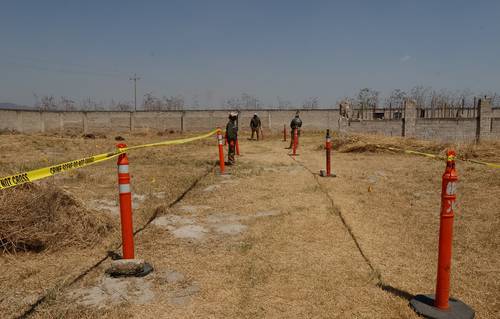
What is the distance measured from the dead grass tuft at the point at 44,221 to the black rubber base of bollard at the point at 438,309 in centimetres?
369

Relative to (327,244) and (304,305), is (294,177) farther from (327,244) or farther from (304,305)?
(304,305)

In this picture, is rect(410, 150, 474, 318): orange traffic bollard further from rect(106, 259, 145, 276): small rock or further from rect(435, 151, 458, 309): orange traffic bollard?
rect(106, 259, 145, 276): small rock

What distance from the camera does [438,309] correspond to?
3.25 m

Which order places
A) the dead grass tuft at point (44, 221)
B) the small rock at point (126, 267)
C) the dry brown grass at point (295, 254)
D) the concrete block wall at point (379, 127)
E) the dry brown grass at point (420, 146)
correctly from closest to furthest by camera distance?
the dry brown grass at point (295, 254), the small rock at point (126, 267), the dead grass tuft at point (44, 221), the dry brown grass at point (420, 146), the concrete block wall at point (379, 127)

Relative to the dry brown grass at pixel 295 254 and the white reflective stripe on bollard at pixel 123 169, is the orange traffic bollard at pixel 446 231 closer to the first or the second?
the dry brown grass at pixel 295 254

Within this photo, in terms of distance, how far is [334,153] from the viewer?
53.9ft

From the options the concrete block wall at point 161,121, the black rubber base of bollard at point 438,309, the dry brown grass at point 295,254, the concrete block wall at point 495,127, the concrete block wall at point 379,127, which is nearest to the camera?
the black rubber base of bollard at point 438,309

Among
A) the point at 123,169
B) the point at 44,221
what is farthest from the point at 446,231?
the point at 44,221

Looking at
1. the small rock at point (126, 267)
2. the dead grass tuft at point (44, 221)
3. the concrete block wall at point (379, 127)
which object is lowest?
the small rock at point (126, 267)

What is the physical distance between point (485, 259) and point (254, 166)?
24.9 ft

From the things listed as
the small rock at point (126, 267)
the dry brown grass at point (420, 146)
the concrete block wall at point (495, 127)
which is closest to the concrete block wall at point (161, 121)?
the concrete block wall at point (495, 127)

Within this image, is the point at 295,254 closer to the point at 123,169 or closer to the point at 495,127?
the point at 123,169

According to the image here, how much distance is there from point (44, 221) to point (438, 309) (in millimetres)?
4374

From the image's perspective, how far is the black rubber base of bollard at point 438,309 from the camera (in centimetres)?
316
